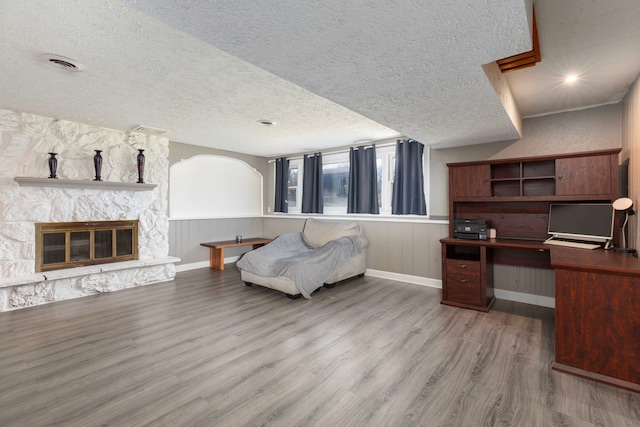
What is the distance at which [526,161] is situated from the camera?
135 inches

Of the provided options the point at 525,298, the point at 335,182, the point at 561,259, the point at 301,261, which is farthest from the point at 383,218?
the point at 561,259

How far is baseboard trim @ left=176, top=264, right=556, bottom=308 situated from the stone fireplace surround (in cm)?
84

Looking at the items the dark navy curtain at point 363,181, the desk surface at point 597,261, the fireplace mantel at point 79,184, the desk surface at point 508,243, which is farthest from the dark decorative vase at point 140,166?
the desk surface at point 597,261

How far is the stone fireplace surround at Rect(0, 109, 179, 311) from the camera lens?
11.6ft

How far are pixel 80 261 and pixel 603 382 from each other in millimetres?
5609

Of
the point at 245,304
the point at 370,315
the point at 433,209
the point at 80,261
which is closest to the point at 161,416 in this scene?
the point at 245,304

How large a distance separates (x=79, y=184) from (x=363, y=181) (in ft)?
13.5

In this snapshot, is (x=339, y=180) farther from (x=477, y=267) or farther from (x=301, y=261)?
(x=477, y=267)

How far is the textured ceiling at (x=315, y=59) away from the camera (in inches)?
53.2

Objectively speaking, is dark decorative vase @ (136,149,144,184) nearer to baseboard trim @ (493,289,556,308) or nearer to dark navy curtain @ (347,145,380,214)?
dark navy curtain @ (347,145,380,214)

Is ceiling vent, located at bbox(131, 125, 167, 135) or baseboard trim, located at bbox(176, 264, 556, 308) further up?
ceiling vent, located at bbox(131, 125, 167, 135)

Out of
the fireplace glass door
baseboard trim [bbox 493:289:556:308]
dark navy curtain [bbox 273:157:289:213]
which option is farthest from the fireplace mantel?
baseboard trim [bbox 493:289:556:308]

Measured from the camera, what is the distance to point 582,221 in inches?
119

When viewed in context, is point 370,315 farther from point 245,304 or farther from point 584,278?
point 584,278
